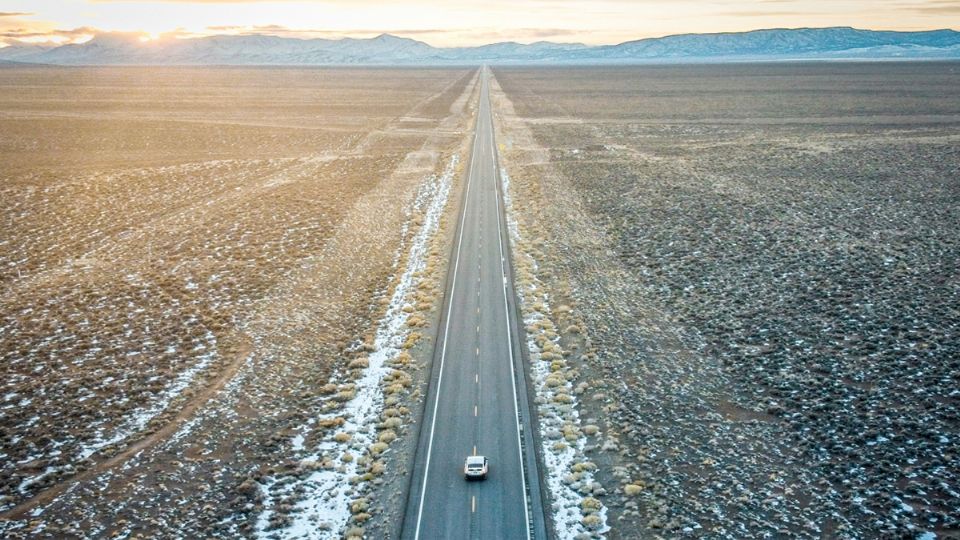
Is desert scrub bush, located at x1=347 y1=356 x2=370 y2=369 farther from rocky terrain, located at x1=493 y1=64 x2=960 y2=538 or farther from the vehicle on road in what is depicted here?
the vehicle on road

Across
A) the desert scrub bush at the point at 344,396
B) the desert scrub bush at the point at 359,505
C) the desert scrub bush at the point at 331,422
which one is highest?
the desert scrub bush at the point at 344,396

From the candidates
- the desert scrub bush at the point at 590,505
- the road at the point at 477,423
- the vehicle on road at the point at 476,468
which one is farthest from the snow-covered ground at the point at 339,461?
the desert scrub bush at the point at 590,505

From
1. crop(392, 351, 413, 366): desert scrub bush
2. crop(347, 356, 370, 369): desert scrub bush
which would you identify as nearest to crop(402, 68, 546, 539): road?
crop(392, 351, 413, 366): desert scrub bush

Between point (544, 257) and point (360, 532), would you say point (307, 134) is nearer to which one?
point (544, 257)

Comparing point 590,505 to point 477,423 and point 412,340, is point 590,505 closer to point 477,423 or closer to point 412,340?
point 477,423

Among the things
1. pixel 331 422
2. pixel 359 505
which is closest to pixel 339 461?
pixel 331 422

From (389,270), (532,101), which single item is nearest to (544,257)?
(389,270)

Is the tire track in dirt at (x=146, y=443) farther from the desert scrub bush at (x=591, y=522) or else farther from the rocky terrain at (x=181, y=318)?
the desert scrub bush at (x=591, y=522)

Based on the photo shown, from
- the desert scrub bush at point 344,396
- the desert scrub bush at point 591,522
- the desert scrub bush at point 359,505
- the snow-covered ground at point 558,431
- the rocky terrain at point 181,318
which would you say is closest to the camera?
the desert scrub bush at point 591,522
